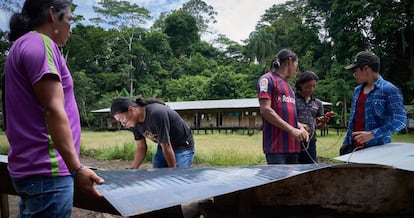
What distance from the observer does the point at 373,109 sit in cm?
247

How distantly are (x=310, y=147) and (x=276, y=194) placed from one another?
1.29m

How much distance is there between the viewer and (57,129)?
45.8 inches

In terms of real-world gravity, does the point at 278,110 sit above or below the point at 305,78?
below

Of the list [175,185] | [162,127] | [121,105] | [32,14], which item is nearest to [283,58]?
[162,127]

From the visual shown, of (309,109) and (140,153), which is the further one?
(309,109)

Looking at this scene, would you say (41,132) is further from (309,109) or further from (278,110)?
(309,109)

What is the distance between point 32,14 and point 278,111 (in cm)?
177

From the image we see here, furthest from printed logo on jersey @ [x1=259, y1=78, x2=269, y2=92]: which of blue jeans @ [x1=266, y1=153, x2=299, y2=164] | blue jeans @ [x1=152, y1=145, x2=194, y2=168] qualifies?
blue jeans @ [x1=152, y1=145, x2=194, y2=168]

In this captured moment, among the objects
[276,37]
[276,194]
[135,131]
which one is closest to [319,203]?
[276,194]

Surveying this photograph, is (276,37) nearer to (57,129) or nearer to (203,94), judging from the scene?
(203,94)

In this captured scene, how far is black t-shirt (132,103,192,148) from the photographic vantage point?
2.47m

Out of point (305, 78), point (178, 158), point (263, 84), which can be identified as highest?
point (305, 78)

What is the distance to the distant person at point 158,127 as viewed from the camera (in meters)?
2.47

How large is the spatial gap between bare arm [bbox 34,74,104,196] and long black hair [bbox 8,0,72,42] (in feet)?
0.95
